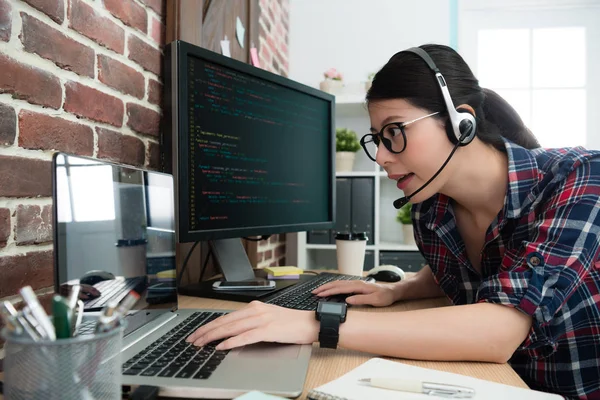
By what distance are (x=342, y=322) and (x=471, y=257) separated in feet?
1.94

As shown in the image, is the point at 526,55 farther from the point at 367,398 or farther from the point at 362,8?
the point at 367,398

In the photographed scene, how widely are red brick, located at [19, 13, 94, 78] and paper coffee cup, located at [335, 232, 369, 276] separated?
92cm

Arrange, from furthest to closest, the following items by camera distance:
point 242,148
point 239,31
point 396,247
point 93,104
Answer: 1. point 396,247
2. point 239,31
3. point 242,148
4. point 93,104

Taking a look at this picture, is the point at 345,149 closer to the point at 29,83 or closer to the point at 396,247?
the point at 396,247

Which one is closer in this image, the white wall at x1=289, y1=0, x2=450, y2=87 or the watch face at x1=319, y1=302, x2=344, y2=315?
the watch face at x1=319, y1=302, x2=344, y2=315

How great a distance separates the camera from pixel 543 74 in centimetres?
304

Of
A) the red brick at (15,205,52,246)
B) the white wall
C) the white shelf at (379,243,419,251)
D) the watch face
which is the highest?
the white wall

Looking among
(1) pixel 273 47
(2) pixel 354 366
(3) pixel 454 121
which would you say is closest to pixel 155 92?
(3) pixel 454 121

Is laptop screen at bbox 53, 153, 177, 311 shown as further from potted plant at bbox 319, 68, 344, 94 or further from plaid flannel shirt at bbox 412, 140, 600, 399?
potted plant at bbox 319, 68, 344, 94

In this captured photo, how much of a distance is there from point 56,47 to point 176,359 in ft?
1.84

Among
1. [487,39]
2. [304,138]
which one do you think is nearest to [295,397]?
[304,138]

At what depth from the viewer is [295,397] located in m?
0.53

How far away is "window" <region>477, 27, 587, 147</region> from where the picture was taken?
3000 millimetres

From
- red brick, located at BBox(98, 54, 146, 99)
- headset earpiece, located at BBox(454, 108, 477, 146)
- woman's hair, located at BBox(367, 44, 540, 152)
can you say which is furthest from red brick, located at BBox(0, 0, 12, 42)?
headset earpiece, located at BBox(454, 108, 477, 146)
